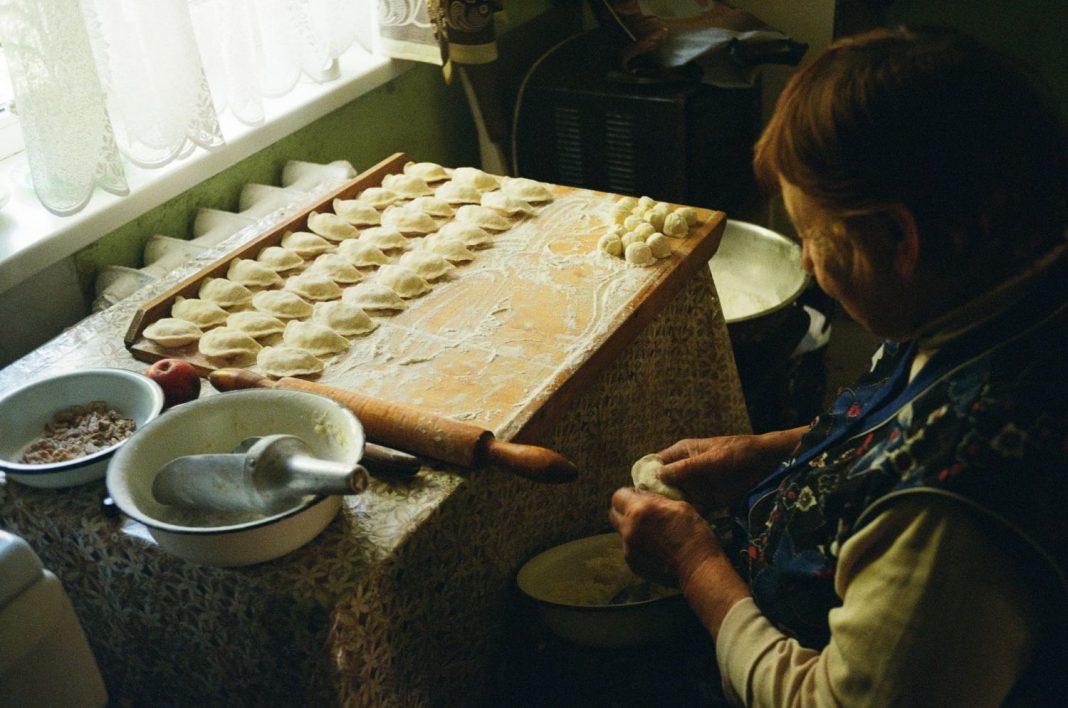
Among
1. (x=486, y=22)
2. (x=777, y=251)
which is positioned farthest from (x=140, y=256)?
(x=777, y=251)

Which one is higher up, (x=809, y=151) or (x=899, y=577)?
(x=809, y=151)

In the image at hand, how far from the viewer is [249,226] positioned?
1911 mm

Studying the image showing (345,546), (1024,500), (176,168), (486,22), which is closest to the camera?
(1024,500)

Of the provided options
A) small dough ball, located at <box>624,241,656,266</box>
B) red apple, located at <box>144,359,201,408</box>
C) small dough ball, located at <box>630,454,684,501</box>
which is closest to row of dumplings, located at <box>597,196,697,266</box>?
small dough ball, located at <box>624,241,656,266</box>

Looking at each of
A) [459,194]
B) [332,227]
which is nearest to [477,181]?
[459,194]

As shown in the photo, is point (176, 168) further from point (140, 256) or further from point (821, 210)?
point (821, 210)

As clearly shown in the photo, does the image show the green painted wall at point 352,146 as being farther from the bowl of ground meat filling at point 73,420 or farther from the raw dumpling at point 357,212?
the bowl of ground meat filling at point 73,420

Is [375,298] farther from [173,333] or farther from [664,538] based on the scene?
Answer: [664,538]

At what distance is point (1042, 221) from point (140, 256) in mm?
1612

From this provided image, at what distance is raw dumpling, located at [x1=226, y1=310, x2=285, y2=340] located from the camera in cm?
154

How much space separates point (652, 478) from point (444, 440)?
0.36m

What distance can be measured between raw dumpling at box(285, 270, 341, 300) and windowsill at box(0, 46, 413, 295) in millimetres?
388

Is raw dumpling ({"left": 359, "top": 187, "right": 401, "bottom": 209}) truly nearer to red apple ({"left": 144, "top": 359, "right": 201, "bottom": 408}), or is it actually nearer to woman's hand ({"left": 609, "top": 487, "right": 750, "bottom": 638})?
red apple ({"left": 144, "top": 359, "right": 201, "bottom": 408})

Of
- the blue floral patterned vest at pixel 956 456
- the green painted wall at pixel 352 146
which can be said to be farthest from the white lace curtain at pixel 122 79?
the blue floral patterned vest at pixel 956 456
